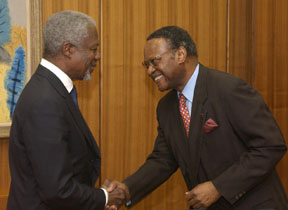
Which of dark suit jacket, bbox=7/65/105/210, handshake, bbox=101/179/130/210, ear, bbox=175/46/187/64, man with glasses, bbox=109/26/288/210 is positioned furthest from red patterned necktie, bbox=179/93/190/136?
dark suit jacket, bbox=7/65/105/210

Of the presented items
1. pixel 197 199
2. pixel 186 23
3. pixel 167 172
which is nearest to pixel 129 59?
pixel 186 23

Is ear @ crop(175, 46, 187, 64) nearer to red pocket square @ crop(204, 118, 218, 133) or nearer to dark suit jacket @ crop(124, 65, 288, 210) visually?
dark suit jacket @ crop(124, 65, 288, 210)

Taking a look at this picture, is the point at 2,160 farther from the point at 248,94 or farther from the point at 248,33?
the point at 248,33

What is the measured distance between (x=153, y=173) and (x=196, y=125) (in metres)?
0.60

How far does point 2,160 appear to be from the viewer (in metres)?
3.18

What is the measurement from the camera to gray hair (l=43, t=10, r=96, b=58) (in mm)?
1944

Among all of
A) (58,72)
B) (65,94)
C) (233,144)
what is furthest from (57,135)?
(233,144)

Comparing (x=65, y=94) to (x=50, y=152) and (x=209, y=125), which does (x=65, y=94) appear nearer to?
(x=50, y=152)

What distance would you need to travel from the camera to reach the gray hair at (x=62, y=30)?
1944 millimetres

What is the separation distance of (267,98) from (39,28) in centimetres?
222

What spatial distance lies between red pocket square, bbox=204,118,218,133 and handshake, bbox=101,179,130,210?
69 centimetres

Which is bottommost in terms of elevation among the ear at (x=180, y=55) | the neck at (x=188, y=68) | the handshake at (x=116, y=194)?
the handshake at (x=116, y=194)

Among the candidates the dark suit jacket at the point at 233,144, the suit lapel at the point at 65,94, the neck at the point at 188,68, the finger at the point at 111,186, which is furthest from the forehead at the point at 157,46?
the finger at the point at 111,186

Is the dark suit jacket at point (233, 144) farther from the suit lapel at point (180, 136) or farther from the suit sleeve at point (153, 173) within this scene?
the suit sleeve at point (153, 173)
